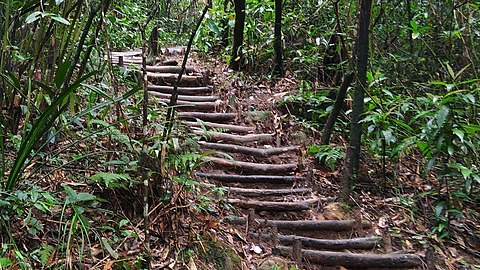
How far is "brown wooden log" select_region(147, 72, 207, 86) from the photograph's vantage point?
620 centimetres

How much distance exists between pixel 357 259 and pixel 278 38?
4.00 m

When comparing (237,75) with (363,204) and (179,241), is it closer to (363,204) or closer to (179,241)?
(363,204)

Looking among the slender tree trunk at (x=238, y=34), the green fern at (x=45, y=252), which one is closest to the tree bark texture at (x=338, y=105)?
the slender tree trunk at (x=238, y=34)

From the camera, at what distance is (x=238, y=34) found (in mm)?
6664

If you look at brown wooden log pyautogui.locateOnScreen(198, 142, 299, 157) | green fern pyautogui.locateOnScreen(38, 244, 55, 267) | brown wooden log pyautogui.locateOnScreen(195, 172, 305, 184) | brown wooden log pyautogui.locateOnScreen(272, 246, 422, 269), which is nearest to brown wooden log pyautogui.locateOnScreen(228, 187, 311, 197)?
brown wooden log pyautogui.locateOnScreen(195, 172, 305, 184)

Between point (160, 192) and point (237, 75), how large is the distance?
4118 millimetres

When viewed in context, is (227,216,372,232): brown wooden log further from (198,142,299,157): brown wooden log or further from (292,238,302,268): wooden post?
(198,142,299,157): brown wooden log

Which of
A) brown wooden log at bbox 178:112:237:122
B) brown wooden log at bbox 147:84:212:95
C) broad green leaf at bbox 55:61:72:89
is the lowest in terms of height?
brown wooden log at bbox 178:112:237:122

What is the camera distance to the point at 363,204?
3889mm

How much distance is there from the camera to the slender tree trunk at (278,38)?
6144 millimetres

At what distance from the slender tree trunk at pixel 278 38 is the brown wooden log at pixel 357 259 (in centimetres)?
386

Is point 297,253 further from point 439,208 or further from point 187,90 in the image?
point 187,90

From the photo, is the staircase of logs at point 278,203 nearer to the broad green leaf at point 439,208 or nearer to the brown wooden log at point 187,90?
the brown wooden log at point 187,90

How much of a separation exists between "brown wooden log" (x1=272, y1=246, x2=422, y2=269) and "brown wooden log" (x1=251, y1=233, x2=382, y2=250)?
0.33 ft
